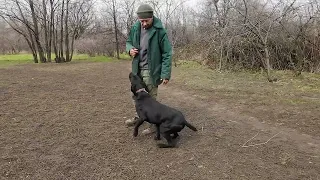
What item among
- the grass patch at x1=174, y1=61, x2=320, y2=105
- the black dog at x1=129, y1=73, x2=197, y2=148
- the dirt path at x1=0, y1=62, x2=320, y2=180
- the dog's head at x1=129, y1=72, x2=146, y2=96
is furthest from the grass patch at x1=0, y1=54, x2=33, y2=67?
the black dog at x1=129, y1=73, x2=197, y2=148

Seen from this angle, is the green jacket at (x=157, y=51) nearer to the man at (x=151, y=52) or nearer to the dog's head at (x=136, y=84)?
the man at (x=151, y=52)

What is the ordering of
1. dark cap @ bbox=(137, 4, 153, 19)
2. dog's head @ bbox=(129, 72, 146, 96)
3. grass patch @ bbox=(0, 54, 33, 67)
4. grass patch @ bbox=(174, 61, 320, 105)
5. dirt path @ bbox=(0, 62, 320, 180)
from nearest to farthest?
dirt path @ bbox=(0, 62, 320, 180), dark cap @ bbox=(137, 4, 153, 19), dog's head @ bbox=(129, 72, 146, 96), grass patch @ bbox=(174, 61, 320, 105), grass patch @ bbox=(0, 54, 33, 67)

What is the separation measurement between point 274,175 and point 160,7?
19.7 meters

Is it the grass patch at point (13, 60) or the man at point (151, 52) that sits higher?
the man at point (151, 52)

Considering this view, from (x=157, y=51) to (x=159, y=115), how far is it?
3.13 ft

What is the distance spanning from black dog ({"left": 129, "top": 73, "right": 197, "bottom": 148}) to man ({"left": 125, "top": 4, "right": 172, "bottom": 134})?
27 centimetres

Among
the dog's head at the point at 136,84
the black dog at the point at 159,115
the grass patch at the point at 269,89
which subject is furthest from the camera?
the grass patch at the point at 269,89

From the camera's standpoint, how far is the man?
4047 mm

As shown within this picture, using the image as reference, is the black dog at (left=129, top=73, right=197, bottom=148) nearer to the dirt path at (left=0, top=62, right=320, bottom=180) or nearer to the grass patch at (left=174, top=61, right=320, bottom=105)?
the dirt path at (left=0, top=62, right=320, bottom=180)

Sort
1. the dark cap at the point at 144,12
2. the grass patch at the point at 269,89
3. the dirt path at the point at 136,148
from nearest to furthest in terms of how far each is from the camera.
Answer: the dirt path at the point at 136,148, the dark cap at the point at 144,12, the grass patch at the point at 269,89

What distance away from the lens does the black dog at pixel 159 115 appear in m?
3.72

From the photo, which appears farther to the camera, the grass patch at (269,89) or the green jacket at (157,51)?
the grass patch at (269,89)

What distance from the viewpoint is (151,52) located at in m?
4.09

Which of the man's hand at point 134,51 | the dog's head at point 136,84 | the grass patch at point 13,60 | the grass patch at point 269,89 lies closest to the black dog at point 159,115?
the dog's head at point 136,84
